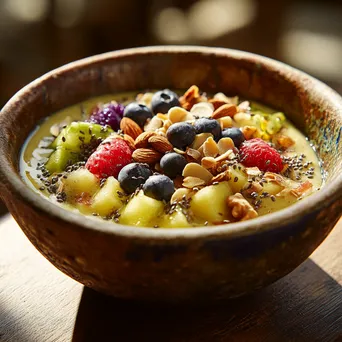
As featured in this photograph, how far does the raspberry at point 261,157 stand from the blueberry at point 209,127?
0.07m

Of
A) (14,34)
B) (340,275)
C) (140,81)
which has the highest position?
(140,81)

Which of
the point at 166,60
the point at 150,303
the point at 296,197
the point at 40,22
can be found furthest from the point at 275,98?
the point at 40,22

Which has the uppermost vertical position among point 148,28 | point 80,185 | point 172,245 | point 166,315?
point 172,245

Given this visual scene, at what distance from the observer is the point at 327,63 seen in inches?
100

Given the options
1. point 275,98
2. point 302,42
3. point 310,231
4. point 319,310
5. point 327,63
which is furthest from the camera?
point 302,42

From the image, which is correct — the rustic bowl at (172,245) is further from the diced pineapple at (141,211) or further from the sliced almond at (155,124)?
the sliced almond at (155,124)

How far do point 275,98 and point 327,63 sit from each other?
1.21 metres

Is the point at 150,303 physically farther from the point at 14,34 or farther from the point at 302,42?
the point at 14,34

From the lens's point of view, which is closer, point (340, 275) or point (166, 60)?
point (340, 275)

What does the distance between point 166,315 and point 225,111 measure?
1.68 ft

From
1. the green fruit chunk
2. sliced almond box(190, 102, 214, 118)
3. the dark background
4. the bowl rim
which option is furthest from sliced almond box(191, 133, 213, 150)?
the dark background

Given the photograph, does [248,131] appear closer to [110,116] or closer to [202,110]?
[202,110]

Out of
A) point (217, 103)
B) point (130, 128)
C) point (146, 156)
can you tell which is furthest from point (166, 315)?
point (217, 103)

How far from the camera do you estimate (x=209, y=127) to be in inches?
47.9
